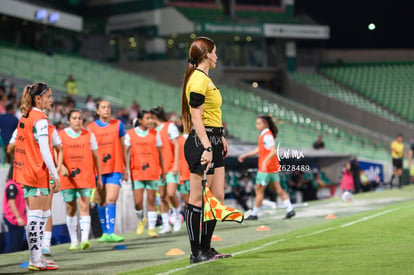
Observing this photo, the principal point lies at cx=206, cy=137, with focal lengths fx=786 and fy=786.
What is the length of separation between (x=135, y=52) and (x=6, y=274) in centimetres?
4200

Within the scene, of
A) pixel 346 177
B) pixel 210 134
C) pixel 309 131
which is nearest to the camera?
pixel 210 134

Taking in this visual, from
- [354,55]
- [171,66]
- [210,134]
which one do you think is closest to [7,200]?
[210,134]

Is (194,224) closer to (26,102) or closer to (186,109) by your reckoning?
(186,109)

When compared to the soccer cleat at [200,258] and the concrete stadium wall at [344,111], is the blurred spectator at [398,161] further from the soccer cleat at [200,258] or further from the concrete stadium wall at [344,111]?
the soccer cleat at [200,258]

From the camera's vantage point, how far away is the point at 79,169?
38.9 feet

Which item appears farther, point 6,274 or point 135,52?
point 135,52

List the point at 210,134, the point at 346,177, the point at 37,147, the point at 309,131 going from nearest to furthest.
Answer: the point at 210,134
the point at 37,147
the point at 346,177
the point at 309,131

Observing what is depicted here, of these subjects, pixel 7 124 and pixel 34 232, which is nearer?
pixel 34 232

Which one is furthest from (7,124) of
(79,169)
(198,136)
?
(198,136)

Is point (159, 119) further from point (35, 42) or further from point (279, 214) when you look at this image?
point (35, 42)

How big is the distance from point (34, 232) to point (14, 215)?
3.76 meters

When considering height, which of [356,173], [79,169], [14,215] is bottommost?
[14,215]

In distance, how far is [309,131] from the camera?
41.1 m

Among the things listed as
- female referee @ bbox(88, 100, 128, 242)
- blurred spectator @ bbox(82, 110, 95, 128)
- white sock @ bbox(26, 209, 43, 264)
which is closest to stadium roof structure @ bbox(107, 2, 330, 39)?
blurred spectator @ bbox(82, 110, 95, 128)
